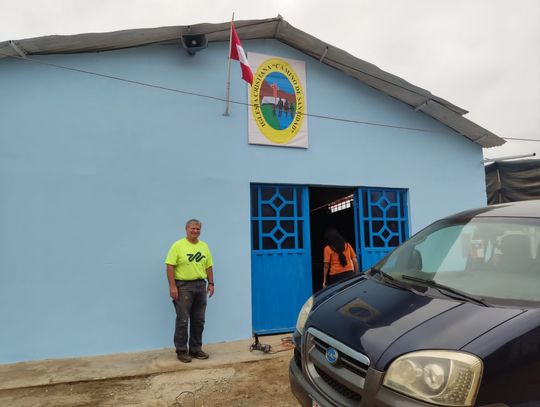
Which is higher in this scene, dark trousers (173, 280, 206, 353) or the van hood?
the van hood

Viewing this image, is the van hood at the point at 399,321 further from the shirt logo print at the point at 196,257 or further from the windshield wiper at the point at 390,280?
the shirt logo print at the point at 196,257

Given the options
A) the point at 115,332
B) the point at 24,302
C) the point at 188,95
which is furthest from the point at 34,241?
the point at 188,95

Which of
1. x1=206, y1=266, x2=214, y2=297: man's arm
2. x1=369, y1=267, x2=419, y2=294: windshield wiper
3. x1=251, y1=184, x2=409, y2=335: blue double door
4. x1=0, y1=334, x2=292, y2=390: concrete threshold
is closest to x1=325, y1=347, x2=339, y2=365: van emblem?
x1=369, y1=267, x2=419, y2=294: windshield wiper

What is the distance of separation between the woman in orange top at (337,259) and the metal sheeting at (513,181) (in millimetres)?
6225

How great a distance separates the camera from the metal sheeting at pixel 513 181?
909cm

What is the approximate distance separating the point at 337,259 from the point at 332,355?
124 inches

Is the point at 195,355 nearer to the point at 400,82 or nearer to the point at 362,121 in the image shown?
the point at 362,121

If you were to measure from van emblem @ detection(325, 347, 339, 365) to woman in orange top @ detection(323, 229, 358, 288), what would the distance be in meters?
3.03

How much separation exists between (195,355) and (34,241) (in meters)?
2.36

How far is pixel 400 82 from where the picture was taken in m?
5.94

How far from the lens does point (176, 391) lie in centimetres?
366

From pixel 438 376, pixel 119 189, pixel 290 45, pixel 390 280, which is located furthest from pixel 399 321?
pixel 290 45

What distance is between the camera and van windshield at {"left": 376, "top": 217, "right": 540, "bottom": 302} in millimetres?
2166

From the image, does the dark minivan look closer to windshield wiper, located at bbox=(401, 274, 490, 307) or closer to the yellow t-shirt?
windshield wiper, located at bbox=(401, 274, 490, 307)
